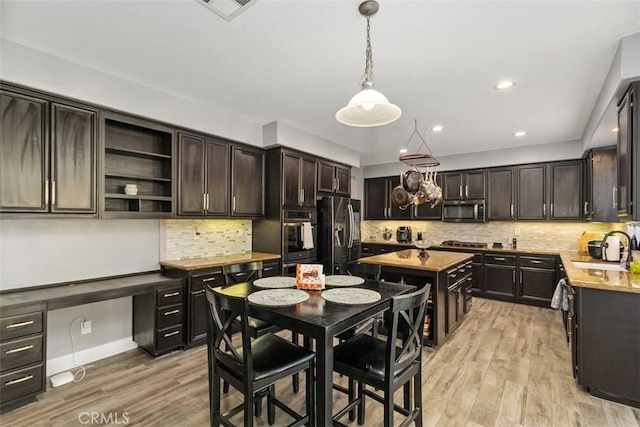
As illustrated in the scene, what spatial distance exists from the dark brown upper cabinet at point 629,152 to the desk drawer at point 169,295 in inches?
159

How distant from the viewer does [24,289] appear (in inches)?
105

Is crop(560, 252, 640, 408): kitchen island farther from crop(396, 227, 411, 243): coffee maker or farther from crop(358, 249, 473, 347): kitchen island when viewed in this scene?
crop(396, 227, 411, 243): coffee maker

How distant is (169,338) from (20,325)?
121 cm

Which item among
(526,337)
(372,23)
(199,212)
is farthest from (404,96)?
(526,337)

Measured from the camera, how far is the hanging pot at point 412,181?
143 inches

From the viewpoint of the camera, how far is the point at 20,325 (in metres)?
2.32

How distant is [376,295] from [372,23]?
1863 mm

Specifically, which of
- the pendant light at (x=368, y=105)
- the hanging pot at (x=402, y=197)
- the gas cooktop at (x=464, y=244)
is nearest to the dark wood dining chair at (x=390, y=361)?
the pendant light at (x=368, y=105)

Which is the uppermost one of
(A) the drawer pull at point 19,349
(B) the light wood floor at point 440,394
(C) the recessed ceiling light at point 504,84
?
(C) the recessed ceiling light at point 504,84

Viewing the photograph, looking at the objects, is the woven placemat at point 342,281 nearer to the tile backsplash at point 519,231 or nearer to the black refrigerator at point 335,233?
the black refrigerator at point 335,233

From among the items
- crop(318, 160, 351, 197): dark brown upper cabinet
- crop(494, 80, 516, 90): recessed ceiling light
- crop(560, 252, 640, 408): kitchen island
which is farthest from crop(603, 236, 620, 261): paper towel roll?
crop(318, 160, 351, 197): dark brown upper cabinet

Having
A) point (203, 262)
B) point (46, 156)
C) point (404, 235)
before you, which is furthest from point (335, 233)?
point (46, 156)

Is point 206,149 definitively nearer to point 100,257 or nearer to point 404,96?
point 100,257

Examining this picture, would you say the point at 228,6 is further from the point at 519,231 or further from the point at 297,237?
the point at 519,231
